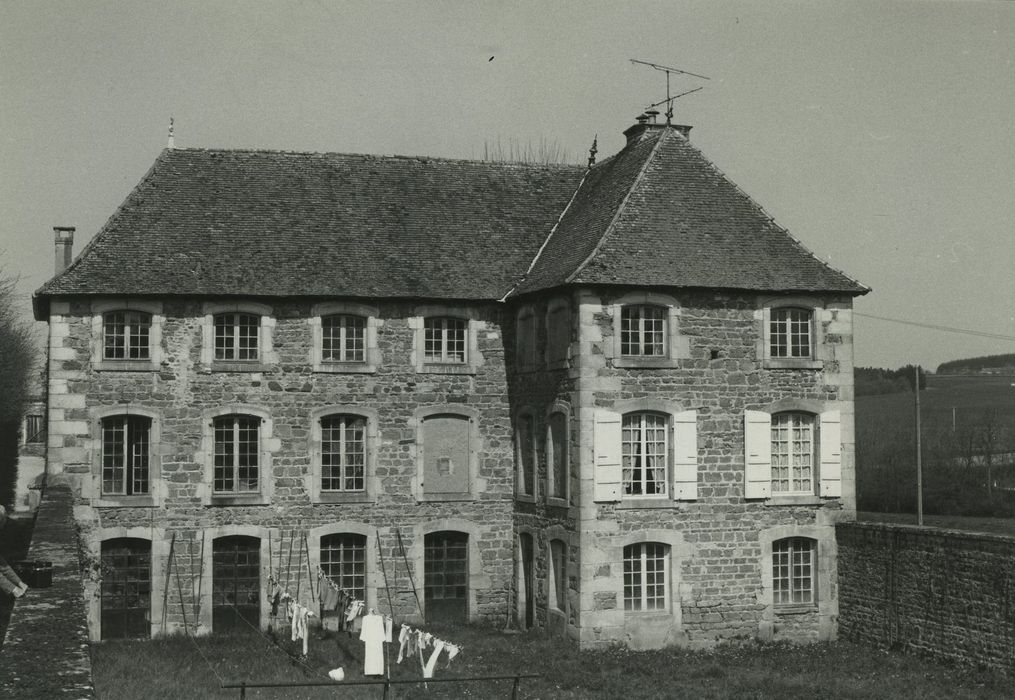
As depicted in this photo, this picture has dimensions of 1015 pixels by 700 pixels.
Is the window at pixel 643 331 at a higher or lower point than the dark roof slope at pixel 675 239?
lower

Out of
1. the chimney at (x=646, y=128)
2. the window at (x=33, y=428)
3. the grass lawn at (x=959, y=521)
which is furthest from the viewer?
the window at (x=33, y=428)

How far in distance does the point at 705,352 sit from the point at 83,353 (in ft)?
37.6

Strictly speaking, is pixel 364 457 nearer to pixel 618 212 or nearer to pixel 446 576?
pixel 446 576

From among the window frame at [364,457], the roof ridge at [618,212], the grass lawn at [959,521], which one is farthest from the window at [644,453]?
the grass lawn at [959,521]

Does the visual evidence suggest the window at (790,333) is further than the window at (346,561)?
No

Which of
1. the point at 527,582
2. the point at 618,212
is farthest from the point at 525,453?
the point at 618,212

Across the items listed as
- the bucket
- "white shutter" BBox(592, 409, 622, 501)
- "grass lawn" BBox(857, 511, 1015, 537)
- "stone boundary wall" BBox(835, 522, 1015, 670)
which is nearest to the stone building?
"white shutter" BBox(592, 409, 622, 501)

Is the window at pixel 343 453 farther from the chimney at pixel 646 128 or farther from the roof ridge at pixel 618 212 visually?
the chimney at pixel 646 128

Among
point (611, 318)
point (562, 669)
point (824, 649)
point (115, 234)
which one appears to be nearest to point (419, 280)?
point (611, 318)

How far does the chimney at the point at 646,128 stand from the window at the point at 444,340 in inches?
218

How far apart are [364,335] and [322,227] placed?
2.60 m

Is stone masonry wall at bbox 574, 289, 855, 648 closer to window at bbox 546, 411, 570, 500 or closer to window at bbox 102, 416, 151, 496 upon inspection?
window at bbox 546, 411, 570, 500

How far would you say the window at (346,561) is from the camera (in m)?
23.6

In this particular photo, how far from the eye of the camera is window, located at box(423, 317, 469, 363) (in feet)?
79.3
